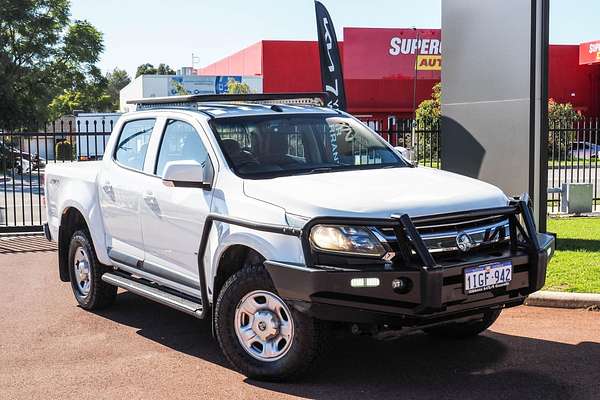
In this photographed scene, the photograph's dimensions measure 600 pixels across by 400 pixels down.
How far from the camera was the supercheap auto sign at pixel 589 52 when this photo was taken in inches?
1700

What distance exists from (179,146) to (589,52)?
4280 cm

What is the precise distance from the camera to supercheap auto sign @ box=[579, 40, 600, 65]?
142 feet

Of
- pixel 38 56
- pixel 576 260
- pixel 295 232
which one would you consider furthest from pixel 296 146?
pixel 38 56

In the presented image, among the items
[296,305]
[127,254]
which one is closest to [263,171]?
[296,305]

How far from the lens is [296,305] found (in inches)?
180

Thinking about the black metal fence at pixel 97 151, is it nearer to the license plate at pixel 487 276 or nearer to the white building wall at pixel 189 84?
the license plate at pixel 487 276

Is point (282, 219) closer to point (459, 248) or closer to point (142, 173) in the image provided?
point (459, 248)

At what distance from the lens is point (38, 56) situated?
31.2m

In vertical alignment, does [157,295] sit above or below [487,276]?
below

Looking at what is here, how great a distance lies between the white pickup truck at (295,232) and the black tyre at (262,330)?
0.01 meters

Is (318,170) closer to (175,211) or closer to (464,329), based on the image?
(175,211)

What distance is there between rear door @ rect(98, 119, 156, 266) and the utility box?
9411 millimetres

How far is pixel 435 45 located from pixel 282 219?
4159cm

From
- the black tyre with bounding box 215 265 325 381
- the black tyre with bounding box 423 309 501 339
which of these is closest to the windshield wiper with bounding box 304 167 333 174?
the black tyre with bounding box 215 265 325 381
